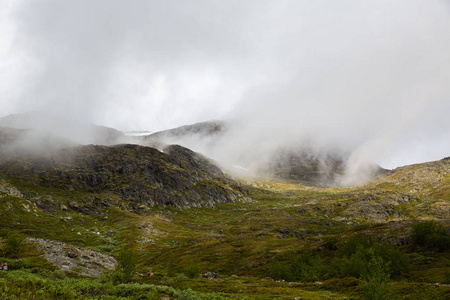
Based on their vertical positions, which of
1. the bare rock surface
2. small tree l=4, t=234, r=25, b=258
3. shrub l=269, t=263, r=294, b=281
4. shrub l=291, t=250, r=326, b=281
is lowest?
shrub l=269, t=263, r=294, b=281

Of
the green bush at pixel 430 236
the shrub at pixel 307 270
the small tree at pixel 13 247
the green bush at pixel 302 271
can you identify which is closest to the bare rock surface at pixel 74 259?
the small tree at pixel 13 247

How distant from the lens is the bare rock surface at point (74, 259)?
5967 cm

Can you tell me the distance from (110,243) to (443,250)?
155 m

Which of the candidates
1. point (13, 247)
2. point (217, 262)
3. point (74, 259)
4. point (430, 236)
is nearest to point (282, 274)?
point (217, 262)

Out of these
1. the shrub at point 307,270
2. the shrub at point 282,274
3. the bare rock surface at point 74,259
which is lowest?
the shrub at point 282,274

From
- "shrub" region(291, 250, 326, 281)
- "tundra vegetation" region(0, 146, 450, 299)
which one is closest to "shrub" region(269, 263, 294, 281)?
"tundra vegetation" region(0, 146, 450, 299)

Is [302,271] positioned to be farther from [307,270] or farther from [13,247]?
[13,247]

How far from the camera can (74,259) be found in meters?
64.9

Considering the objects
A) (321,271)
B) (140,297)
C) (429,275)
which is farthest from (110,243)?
(429,275)

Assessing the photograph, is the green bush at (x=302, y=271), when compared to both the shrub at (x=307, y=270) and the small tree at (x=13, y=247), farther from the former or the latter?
the small tree at (x=13, y=247)

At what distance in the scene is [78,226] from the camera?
561 feet

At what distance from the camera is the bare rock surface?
59.7 m

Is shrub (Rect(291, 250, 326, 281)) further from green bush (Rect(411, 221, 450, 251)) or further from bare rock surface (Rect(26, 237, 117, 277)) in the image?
bare rock surface (Rect(26, 237, 117, 277))

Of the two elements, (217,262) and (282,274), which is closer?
(282,274)
